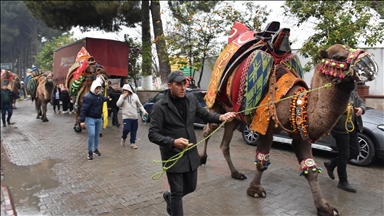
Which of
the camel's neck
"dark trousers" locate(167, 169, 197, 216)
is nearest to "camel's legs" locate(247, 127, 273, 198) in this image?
the camel's neck

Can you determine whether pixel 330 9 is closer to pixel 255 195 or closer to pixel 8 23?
pixel 255 195

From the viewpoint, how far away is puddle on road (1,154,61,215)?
16.3ft

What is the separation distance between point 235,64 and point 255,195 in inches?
85.1

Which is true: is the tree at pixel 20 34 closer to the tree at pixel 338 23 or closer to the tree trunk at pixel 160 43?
the tree trunk at pixel 160 43

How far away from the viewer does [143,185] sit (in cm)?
559

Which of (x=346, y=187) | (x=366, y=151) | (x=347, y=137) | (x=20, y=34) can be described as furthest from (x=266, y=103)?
(x=20, y=34)

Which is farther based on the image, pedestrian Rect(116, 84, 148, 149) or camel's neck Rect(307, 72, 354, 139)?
pedestrian Rect(116, 84, 148, 149)

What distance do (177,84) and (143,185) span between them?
9.07 ft

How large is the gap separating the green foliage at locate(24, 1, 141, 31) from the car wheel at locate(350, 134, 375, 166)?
1297 centimetres

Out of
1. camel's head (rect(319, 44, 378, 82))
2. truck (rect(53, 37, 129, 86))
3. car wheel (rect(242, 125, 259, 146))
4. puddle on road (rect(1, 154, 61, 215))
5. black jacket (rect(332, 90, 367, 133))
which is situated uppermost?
truck (rect(53, 37, 129, 86))

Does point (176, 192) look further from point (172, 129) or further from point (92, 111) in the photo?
point (92, 111)

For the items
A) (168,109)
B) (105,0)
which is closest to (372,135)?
(168,109)

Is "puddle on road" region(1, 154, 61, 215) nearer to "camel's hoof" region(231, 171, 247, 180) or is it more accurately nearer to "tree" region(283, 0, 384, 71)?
"camel's hoof" region(231, 171, 247, 180)

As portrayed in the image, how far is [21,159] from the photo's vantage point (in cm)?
779
